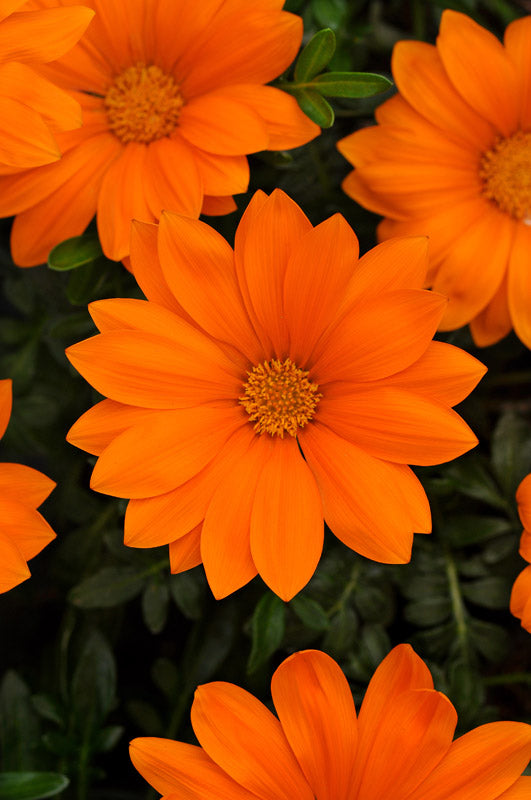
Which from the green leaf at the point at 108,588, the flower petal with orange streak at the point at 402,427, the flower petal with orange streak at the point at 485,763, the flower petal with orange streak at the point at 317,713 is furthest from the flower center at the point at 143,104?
the flower petal with orange streak at the point at 485,763

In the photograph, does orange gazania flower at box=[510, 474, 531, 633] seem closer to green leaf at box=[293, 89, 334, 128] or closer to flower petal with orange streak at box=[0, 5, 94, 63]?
green leaf at box=[293, 89, 334, 128]

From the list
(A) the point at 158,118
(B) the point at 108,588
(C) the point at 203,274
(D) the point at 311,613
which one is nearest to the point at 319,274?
(C) the point at 203,274

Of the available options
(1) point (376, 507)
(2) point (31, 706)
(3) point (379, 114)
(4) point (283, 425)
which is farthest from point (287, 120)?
(2) point (31, 706)

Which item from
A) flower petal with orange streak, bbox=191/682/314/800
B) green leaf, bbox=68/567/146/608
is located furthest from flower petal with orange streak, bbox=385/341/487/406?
green leaf, bbox=68/567/146/608

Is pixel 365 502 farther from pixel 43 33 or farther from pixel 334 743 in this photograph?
pixel 43 33

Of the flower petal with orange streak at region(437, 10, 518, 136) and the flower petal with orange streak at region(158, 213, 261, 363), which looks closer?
the flower petal with orange streak at region(158, 213, 261, 363)

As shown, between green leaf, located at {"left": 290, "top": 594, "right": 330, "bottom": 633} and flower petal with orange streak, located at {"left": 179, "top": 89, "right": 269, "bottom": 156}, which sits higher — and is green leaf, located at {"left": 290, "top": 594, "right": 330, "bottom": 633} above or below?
below
